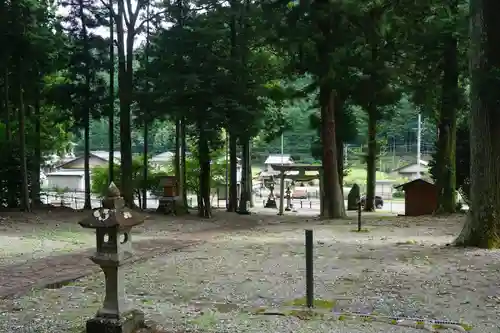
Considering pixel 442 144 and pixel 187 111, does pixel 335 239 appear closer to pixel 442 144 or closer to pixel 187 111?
pixel 187 111

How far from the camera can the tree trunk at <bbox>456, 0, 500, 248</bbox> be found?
9.96 metres

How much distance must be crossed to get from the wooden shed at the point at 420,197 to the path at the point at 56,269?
13.3 m

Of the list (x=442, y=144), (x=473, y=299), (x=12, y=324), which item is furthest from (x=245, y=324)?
(x=442, y=144)

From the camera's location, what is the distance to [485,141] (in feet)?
33.0

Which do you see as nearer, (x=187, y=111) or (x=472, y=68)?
(x=472, y=68)

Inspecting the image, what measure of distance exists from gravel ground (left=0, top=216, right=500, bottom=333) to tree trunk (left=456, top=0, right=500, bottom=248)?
685mm

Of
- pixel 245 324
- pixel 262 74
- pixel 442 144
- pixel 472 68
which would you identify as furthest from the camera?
pixel 262 74

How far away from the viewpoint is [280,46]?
19016 millimetres

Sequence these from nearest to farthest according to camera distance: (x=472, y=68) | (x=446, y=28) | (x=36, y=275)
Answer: (x=36, y=275) < (x=472, y=68) < (x=446, y=28)

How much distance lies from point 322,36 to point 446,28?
413cm

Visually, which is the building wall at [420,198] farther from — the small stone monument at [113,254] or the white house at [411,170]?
the white house at [411,170]

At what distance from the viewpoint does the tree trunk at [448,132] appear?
19.2 m

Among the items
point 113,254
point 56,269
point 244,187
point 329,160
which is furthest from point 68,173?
point 113,254

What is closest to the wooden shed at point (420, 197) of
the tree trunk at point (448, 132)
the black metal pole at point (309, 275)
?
the tree trunk at point (448, 132)
